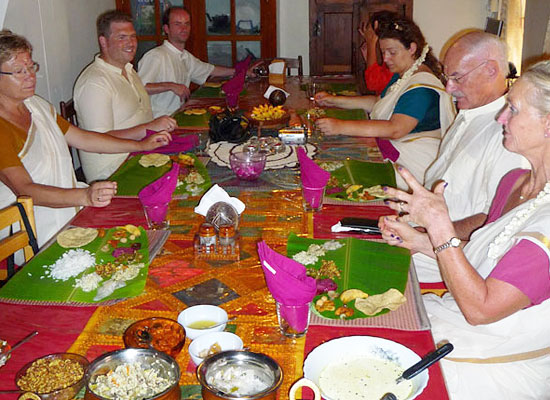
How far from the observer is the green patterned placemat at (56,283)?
1.68m

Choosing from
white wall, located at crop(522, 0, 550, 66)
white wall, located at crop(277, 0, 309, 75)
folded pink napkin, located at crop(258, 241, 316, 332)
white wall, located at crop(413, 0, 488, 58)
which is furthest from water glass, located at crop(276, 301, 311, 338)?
white wall, located at crop(413, 0, 488, 58)

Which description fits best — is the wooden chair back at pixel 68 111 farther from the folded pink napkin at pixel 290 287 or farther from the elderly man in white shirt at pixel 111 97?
the folded pink napkin at pixel 290 287

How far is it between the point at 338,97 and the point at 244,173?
5.41 ft

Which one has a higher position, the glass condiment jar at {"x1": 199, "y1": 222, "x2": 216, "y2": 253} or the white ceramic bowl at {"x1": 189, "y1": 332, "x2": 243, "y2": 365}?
the glass condiment jar at {"x1": 199, "y1": 222, "x2": 216, "y2": 253}

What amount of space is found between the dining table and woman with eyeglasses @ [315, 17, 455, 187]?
2.94 ft

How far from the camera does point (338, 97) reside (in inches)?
160

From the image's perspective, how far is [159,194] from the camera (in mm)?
2057

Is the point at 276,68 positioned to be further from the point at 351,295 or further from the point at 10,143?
the point at 351,295

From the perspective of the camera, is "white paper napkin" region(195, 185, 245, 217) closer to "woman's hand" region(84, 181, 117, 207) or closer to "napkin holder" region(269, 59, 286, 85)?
"woman's hand" region(84, 181, 117, 207)

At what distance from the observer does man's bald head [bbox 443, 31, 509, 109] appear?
241cm

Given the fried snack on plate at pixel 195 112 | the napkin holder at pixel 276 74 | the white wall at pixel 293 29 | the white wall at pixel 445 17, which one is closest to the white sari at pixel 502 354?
the fried snack on plate at pixel 195 112

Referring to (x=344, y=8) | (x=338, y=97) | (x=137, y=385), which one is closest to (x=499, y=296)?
(x=137, y=385)

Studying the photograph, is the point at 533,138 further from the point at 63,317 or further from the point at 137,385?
the point at 63,317

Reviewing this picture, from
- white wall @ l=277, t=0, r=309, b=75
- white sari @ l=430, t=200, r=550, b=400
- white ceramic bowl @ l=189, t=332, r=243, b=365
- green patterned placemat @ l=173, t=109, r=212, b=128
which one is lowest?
white sari @ l=430, t=200, r=550, b=400
